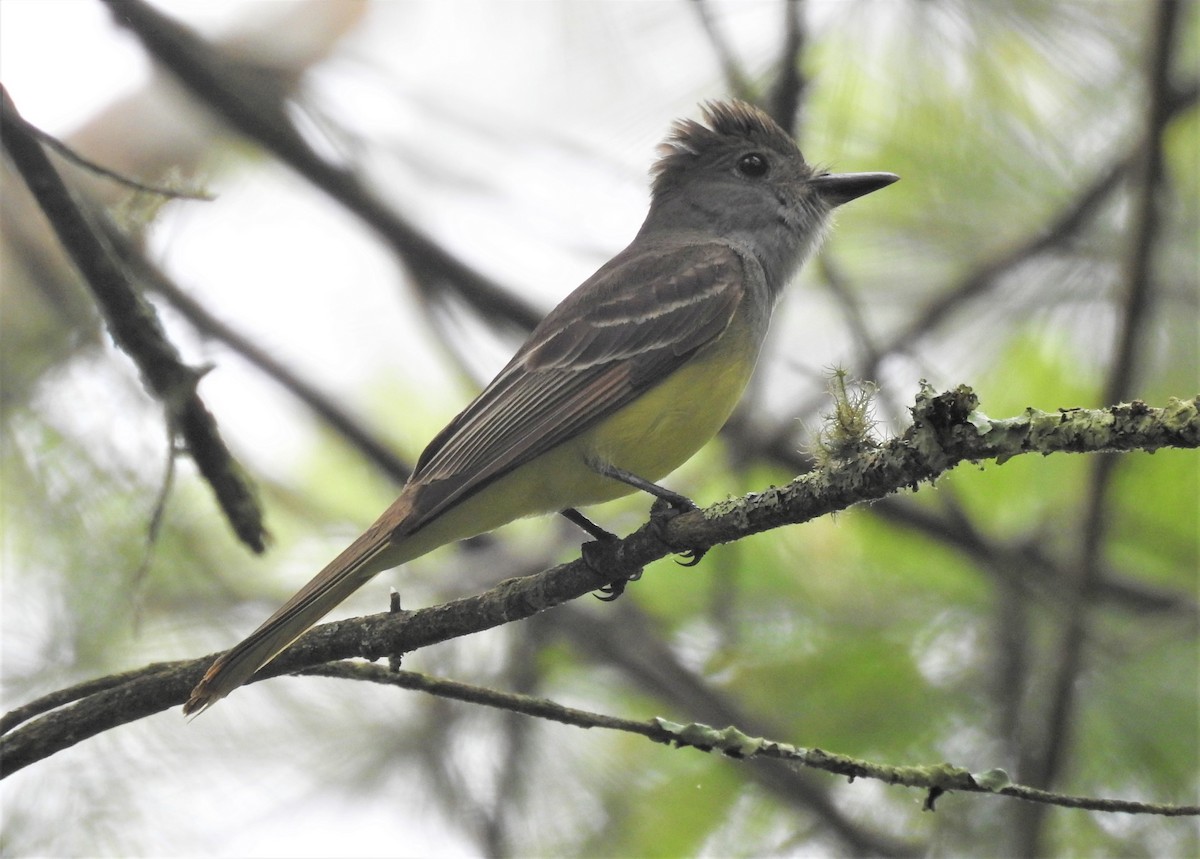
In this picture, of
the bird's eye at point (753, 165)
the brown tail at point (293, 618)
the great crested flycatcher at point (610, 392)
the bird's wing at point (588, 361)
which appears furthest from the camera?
the bird's eye at point (753, 165)

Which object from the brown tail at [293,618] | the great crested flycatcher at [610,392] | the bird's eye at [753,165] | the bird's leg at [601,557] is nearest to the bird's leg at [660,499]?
the great crested flycatcher at [610,392]

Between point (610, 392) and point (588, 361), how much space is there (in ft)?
0.93

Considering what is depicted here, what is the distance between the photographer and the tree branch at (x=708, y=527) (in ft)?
7.69

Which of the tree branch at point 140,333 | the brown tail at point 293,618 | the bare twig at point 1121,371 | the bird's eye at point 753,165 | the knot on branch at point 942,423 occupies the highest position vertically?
the bird's eye at point 753,165

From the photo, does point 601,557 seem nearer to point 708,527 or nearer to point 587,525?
point 708,527

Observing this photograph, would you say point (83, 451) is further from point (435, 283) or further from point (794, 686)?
point (794, 686)

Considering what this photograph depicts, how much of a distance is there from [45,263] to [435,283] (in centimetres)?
183

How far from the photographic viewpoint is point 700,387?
13.8 feet

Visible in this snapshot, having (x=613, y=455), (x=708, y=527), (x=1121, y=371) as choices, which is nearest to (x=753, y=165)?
(x=1121, y=371)

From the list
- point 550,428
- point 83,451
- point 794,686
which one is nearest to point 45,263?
point 83,451

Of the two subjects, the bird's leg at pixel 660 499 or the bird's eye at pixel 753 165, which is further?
the bird's eye at pixel 753 165

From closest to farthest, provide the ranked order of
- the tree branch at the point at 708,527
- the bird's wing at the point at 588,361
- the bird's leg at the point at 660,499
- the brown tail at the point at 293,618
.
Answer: the tree branch at the point at 708,527 < the brown tail at the point at 293,618 < the bird's leg at the point at 660,499 < the bird's wing at the point at 588,361

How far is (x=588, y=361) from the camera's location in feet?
14.6

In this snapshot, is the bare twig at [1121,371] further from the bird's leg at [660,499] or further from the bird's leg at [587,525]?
the bird's leg at [587,525]
